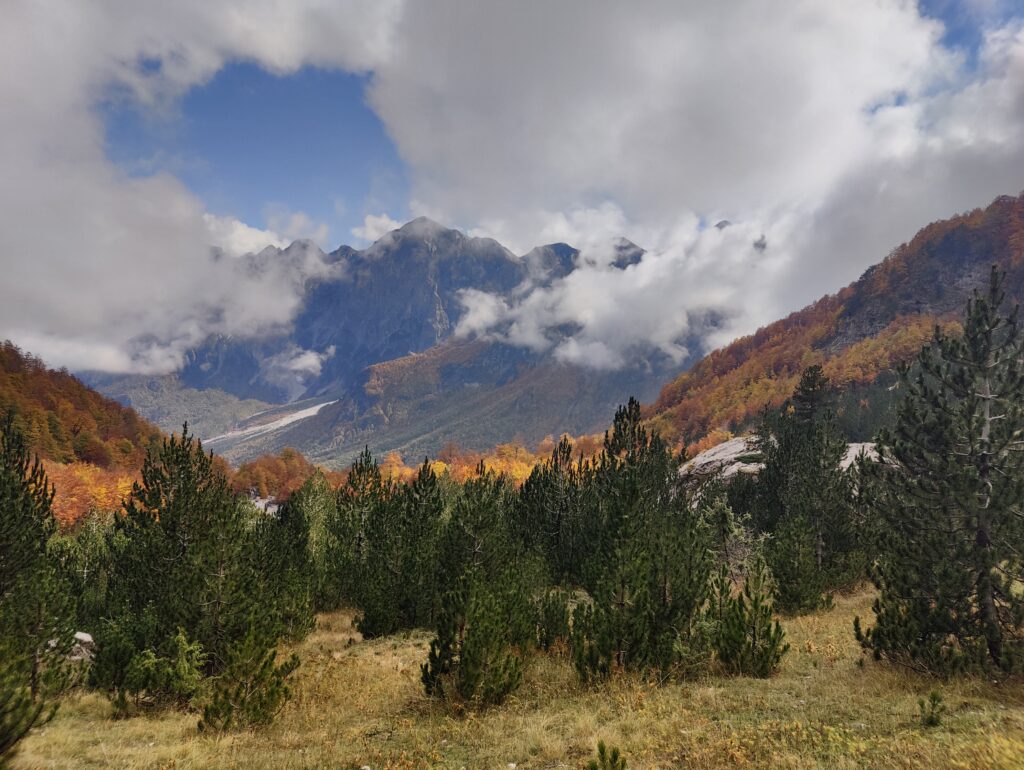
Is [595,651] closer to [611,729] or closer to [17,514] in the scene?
[611,729]

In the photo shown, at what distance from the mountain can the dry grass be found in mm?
122697

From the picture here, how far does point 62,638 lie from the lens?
15164mm

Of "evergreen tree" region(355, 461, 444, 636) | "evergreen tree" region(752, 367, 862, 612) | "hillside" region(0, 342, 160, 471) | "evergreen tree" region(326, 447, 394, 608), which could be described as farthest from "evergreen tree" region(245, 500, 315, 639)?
"hillside" region(0, 342, 160, 471)

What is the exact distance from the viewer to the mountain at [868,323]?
14075 cm

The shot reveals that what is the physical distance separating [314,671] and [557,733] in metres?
10.6

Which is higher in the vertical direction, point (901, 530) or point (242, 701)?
point (901, 530)

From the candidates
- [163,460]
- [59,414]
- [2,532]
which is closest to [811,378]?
[163,460]

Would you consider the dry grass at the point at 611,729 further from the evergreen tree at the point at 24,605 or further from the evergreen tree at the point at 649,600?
the evergreen tree at the point at 24,605

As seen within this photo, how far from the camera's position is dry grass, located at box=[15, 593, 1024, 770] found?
8461 mm

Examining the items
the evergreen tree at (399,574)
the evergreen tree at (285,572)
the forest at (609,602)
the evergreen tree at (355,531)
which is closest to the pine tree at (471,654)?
the forest at (609,602)

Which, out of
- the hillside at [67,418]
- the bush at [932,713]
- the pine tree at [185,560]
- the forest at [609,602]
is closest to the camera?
the bush at [932,713]

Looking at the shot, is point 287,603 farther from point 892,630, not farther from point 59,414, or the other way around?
point 59,414

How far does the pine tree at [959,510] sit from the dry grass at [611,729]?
43.4 inches

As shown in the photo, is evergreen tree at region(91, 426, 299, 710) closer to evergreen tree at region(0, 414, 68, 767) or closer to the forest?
the forest
